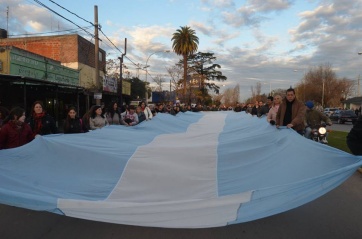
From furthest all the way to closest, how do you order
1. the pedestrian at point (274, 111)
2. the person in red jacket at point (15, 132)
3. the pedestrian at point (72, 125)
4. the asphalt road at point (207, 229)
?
the pedestrian at point (274, 111) → the pedestrian at point (72, 125) → the person in red jacket at point (15, 132) → the asphalt road at point (207, 229)

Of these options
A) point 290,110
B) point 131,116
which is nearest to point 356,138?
point 290,110

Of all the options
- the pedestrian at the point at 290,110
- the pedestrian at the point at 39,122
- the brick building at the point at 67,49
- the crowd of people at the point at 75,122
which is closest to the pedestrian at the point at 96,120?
the crowd of people at the point at 75,122

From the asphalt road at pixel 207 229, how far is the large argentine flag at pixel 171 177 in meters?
0.67

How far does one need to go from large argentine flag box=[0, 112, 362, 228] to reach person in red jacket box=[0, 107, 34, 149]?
3.03 feet

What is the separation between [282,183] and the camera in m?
3.96

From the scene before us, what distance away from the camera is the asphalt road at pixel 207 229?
4441 mm

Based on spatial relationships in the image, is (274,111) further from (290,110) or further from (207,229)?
(207,229)

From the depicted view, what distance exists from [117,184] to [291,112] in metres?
4.36

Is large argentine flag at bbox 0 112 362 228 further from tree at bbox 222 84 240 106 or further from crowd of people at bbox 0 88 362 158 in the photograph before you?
tree at bbox 222 84 240 106

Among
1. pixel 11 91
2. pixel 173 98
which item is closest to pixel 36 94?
pixel 11 91

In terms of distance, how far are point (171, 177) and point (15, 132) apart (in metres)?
3.47

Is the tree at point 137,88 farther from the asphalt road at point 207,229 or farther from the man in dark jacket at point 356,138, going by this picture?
the man in dark jacket at point 356,138

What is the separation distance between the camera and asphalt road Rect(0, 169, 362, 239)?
4441 millimetres

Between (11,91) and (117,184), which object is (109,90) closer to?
(11,91)
